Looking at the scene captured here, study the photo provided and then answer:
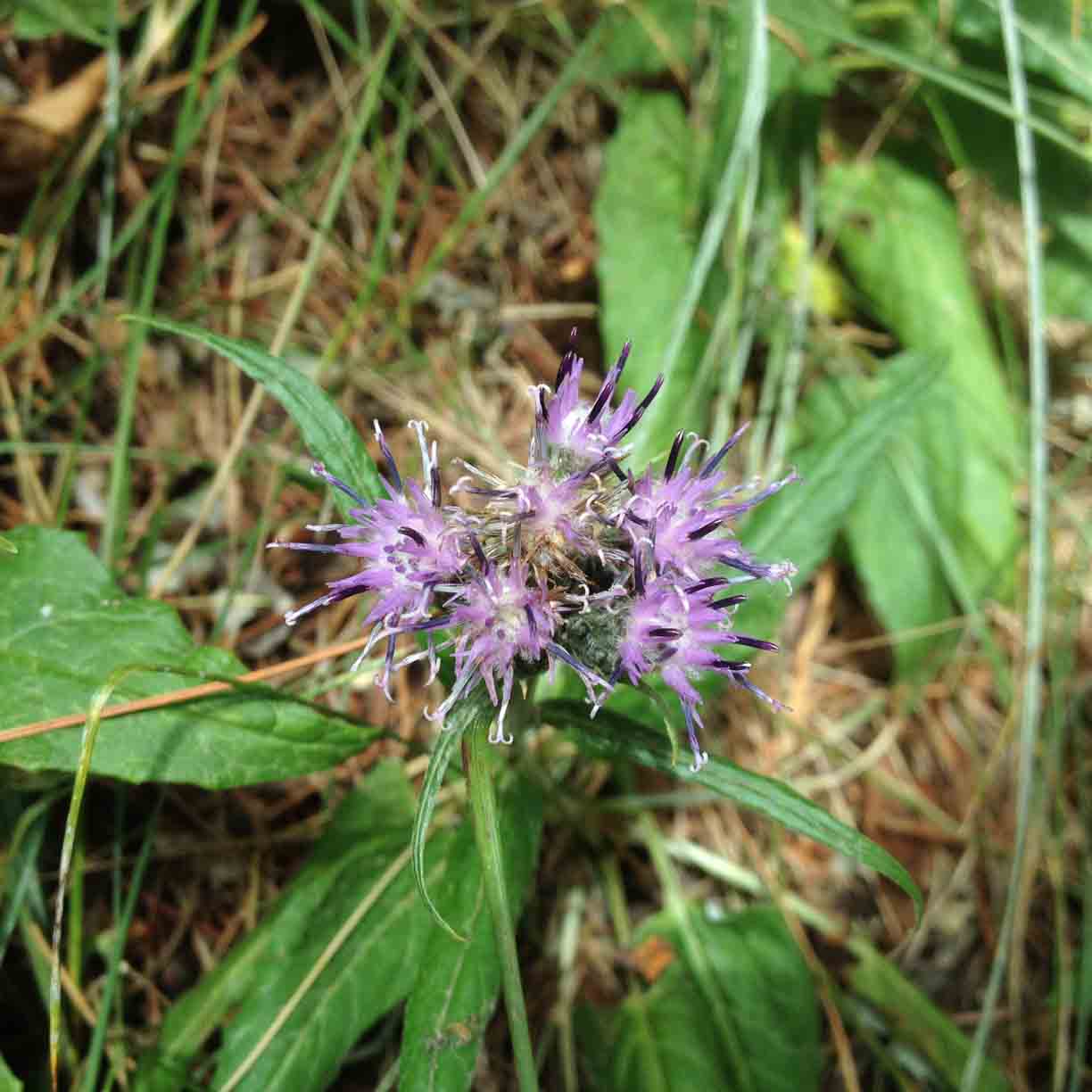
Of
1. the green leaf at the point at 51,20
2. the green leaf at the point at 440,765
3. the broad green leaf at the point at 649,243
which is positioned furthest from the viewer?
the broad green leaf at the point at 649,243

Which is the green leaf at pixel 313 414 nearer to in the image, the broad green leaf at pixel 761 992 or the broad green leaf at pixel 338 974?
the broad green leaf at pixel 338 974

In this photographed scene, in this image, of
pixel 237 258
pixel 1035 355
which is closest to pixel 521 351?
pixel 237 258

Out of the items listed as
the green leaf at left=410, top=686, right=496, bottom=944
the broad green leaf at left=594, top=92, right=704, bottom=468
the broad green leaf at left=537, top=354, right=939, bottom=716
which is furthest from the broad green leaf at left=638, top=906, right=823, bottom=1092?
the broad green leaf at left=594, top=92, right=704, bottom=468

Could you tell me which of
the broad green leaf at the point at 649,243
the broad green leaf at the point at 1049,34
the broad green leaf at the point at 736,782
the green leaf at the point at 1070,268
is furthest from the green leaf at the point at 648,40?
the broad green leaf at the point at 736,782

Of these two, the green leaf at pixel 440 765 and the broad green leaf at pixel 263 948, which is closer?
the green leaf at pixel 440 765

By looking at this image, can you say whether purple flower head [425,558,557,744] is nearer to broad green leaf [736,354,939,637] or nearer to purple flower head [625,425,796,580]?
purple flower head [625,425,796,580]
